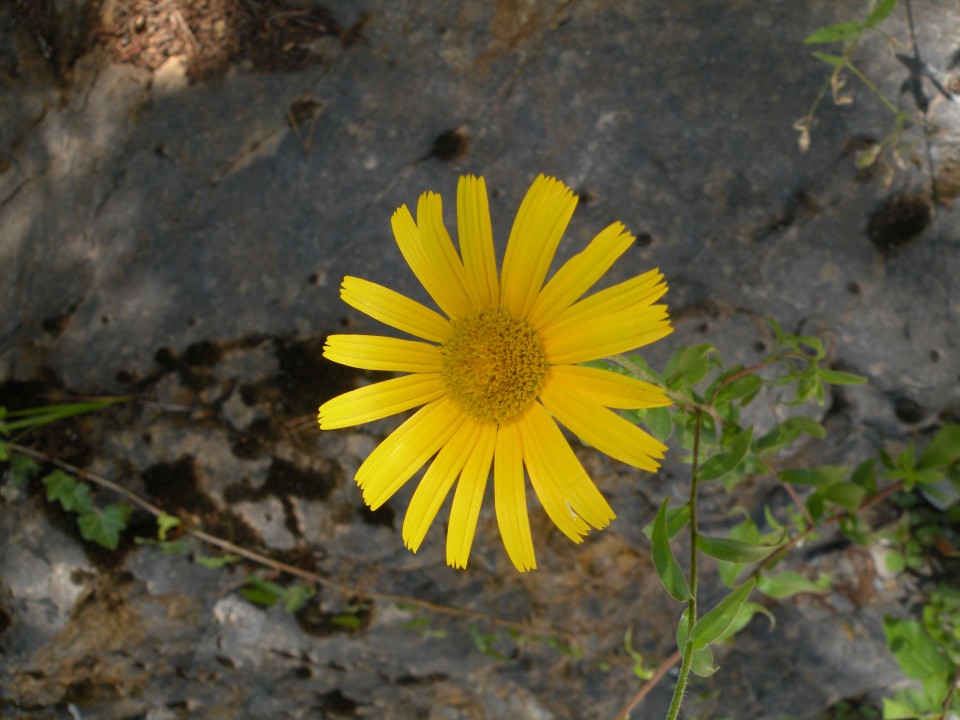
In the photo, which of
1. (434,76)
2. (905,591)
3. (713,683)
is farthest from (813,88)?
(713,683)

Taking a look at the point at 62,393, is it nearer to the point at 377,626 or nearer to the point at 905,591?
the point at 377,626

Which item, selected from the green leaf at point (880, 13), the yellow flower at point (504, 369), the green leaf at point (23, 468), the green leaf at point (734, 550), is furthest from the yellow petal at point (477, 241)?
the green leaf at point (23, 468)

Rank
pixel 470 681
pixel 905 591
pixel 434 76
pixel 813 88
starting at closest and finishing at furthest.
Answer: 1. pixel 813 88
2. pixel 434 76
3. pixel 905 591
4. pixel 470 681

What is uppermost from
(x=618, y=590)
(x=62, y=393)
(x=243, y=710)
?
(x=62, y=393)

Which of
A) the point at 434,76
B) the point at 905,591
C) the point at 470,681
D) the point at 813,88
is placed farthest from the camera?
the point at 470,681

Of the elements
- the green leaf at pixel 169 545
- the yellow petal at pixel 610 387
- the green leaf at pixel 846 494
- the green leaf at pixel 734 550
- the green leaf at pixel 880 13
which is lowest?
the green leaf at pixel 169 545

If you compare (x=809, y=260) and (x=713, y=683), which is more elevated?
(x=809, y=260)

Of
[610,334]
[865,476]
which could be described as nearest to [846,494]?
[865,476]

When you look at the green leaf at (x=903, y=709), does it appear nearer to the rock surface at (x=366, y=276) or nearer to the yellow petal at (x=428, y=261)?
the rock surface at (x=366, y=276)
